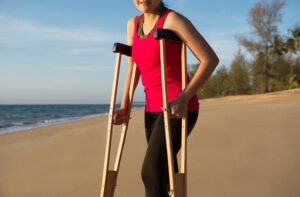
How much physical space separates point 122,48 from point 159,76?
410 mm

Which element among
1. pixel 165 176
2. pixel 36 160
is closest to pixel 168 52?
pixel 165 176

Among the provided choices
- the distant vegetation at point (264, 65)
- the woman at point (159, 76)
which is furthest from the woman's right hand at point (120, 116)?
the distant vegetation at point (264, 65)

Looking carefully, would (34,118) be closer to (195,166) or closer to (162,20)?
(195,166)

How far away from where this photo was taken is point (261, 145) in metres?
6.14

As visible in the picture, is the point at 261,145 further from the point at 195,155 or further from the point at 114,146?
the point at 114,146

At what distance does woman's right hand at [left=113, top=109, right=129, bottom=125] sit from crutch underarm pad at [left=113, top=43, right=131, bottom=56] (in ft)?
1.28

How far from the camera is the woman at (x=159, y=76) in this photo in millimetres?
2088

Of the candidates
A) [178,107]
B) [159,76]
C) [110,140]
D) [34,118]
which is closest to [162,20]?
[159,76]

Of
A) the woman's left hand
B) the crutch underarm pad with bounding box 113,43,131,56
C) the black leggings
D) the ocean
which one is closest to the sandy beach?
the black leggings

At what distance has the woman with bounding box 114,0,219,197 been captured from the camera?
209 centimetres

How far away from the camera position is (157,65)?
2.22 meters

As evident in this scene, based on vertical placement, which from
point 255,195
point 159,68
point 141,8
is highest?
point 141,8

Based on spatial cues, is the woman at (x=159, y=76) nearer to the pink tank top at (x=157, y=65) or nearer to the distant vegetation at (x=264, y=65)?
the pink tank top at (x=157, y=65)

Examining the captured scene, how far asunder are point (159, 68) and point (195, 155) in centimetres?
357
